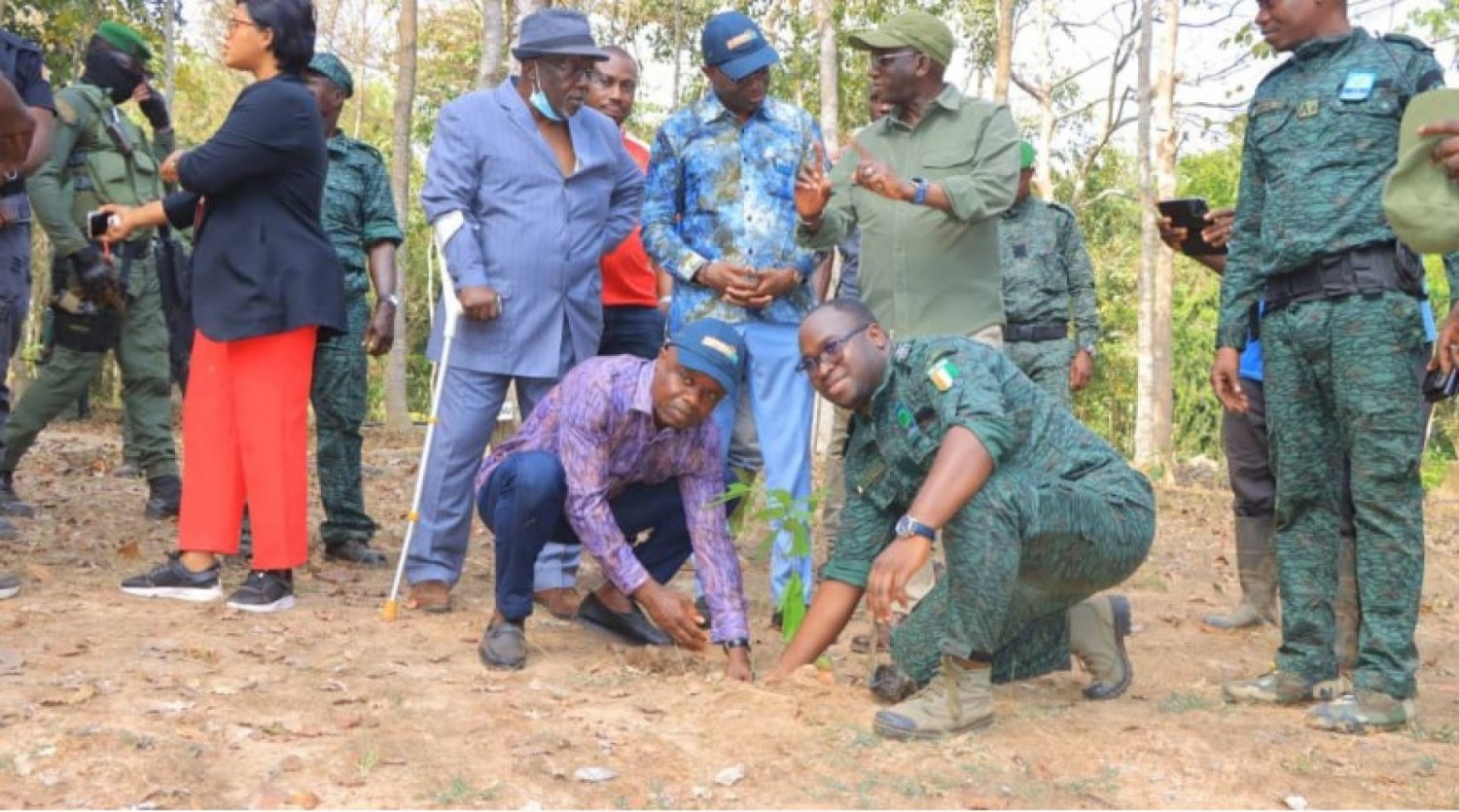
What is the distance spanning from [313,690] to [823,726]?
1.42 meters

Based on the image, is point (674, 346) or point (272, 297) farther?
point (272, 297)

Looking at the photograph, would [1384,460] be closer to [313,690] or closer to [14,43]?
[313,690]

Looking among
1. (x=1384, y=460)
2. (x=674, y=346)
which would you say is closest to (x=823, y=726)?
(x=674, y=346)

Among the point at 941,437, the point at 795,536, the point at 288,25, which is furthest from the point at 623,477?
the point at 288,25

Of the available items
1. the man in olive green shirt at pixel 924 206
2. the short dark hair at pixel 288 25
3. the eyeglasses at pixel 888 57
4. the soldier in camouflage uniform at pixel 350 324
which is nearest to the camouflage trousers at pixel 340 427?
the soldier in camouflage uniform at pixel 350 324

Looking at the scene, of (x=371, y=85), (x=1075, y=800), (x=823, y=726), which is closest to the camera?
(x=1075, y=800)

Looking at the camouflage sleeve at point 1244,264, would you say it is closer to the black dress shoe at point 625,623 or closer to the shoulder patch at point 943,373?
the shoulder patch at point 943,373

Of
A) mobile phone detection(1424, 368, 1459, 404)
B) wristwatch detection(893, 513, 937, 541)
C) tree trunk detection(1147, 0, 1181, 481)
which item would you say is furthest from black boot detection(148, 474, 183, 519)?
tree trunk detection(1147, 0, 1181, 481)

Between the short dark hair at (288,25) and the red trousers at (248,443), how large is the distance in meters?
0.92

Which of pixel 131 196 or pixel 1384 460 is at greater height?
pixel 131 196

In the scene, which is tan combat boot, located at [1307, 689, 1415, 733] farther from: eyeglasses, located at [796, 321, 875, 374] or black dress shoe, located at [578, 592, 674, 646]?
black dress shoe, located at [578, 592, 674, 646]

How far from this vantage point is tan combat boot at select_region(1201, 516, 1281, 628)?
605 centimetres

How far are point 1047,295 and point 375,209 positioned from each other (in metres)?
3.29

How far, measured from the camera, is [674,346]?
13.9ft
